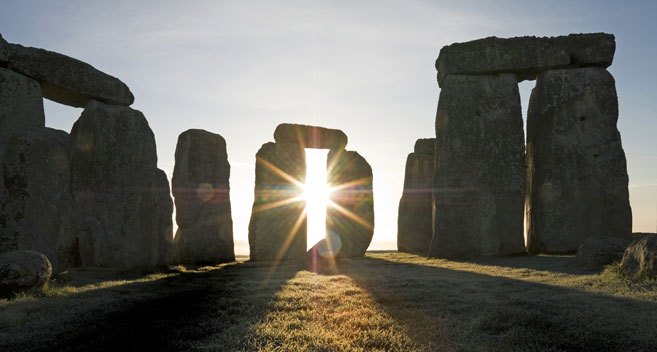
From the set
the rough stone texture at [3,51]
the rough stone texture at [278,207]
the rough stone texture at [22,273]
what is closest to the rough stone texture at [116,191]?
the rough stone texture at [3,51]

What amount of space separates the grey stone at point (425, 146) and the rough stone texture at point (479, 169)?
4.89 m

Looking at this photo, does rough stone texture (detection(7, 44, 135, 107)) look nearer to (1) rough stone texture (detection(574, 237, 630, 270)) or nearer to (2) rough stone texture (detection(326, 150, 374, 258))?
(2) rough stone texture (detection(326, 150, 374, 258))

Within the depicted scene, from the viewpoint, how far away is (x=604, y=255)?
775cm

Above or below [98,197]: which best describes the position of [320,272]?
below

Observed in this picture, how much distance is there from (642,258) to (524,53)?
7139 mm

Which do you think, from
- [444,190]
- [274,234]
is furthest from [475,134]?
[274,234]

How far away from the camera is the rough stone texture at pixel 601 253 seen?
7.64 meters

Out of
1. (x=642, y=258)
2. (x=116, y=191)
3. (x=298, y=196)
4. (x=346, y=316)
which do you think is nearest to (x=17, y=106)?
(x=116, y=191)

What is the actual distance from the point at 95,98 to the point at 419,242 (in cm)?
1094

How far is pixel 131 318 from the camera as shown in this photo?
15.3 ft

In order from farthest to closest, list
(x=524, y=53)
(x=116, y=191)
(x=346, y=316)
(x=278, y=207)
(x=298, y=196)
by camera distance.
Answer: (x=298, y=196) → (x=278, y=207) → (x=524, y=53) → (x=116, y=191) → (x=346, y=316)

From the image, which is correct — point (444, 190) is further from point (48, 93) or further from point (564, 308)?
point (48, 93)

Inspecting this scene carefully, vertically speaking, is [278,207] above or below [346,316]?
above

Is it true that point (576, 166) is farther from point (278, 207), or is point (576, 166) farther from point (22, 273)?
point (22, 273)
